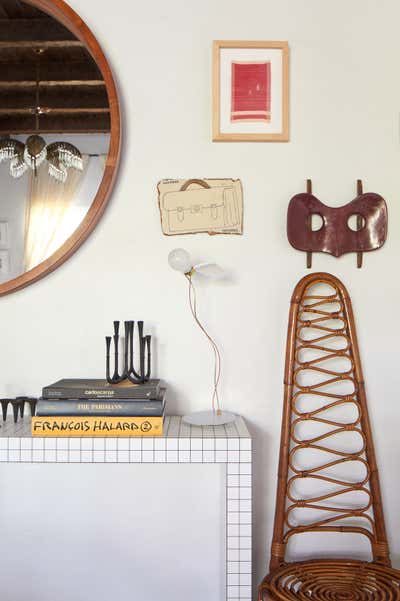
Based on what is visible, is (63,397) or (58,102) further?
(58,102)

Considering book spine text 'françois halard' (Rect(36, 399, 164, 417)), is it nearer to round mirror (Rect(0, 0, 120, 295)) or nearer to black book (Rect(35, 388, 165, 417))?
black book (Rect(35, 388, 165, 417))

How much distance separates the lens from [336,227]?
1707 millimetres

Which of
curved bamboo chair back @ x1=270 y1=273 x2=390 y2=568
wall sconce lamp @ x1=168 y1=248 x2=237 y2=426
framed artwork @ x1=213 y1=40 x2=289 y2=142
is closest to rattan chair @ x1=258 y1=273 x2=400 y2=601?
curved bamboo chair back @ x1=270 y1=273 x2=390 y2=568

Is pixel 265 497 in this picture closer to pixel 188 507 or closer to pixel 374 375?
pixel 188 507

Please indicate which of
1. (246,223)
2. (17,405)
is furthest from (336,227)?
(17,405)

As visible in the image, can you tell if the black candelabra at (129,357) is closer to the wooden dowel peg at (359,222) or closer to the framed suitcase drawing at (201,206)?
the framed suitcase drawing at (201,206)

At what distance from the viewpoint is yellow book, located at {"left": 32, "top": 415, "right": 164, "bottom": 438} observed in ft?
4.66

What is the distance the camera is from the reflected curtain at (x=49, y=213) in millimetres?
1702

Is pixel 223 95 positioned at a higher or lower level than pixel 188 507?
higher

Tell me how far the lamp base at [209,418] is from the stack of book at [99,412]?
0.13m

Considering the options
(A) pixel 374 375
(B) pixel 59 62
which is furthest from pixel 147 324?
(B) pixel 59 62

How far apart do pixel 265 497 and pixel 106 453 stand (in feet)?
1.95

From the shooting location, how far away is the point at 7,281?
170cm

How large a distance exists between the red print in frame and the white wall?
9 centimetres
